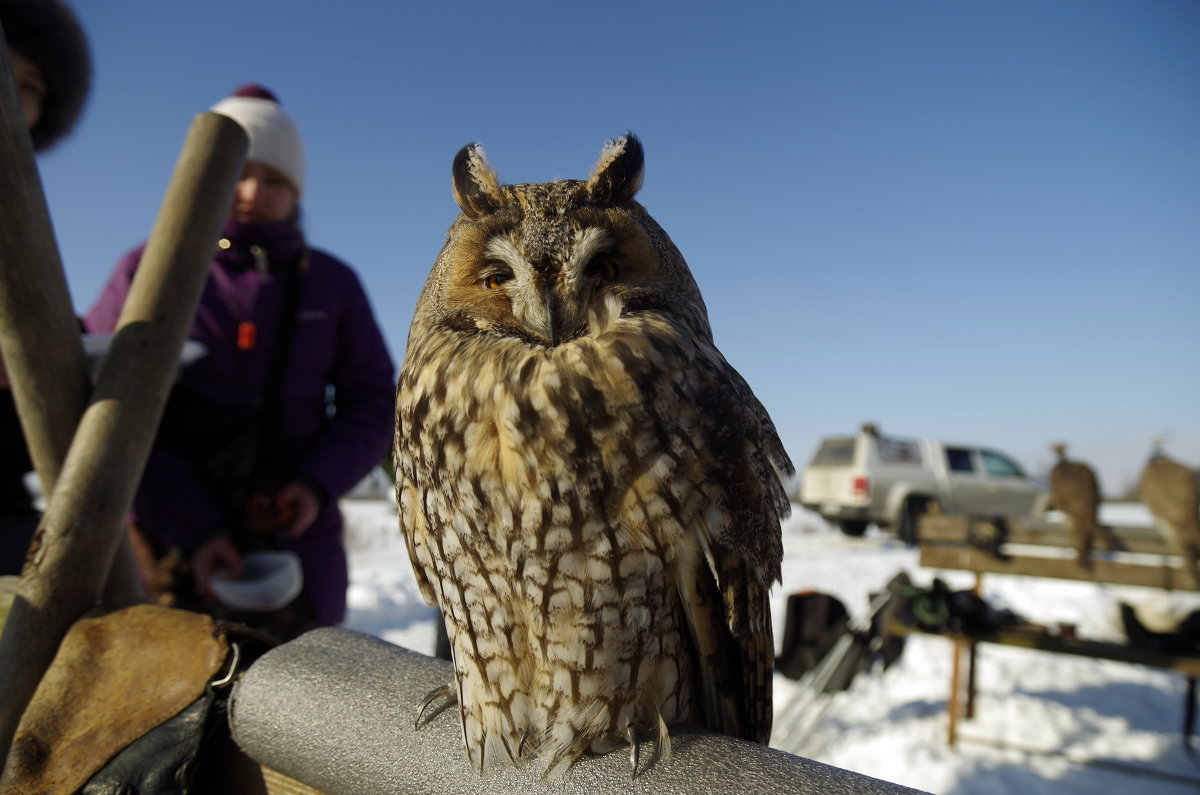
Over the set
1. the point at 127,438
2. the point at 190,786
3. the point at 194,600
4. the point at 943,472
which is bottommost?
the point at 943,472

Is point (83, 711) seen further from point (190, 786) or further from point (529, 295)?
point (529, 295)

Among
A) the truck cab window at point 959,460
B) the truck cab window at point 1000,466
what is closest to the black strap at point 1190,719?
the truck cab window at point 959,460

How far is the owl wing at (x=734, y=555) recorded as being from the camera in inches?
33.0

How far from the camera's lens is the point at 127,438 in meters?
1.07

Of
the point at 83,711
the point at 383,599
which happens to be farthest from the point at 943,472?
the point at 83,711

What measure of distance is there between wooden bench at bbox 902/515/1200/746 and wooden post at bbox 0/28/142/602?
3973mm

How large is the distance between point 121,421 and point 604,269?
0.82 meters

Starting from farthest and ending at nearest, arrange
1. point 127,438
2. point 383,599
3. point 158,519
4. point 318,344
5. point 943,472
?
point 943,472, point 383,599, point 318,344, point 158,519, point 127,438

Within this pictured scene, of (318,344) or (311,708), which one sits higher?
(318,344)

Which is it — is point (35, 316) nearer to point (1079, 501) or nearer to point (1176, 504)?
point (1079, 501)

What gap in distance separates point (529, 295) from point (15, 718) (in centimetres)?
94

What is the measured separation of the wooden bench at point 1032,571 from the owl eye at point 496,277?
3.70 m

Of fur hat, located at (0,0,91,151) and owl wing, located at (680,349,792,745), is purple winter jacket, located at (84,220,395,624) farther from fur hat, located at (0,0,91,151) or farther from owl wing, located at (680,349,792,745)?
owl wing, located at (680,349,792,745)

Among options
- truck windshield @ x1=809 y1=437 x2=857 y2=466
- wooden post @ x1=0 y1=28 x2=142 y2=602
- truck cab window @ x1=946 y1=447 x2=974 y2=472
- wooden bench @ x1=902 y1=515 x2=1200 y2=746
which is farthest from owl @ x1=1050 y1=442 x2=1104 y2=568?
truck cab window @ x1=946 y1=447 x2=974 y2=472
